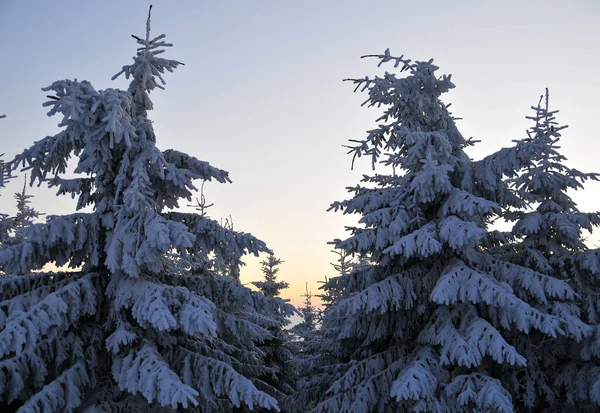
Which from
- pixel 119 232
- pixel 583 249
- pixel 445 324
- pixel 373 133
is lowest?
pixel 445 324

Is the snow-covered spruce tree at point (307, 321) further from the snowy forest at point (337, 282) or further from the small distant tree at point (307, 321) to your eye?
the snowy forest at point (337, 282)

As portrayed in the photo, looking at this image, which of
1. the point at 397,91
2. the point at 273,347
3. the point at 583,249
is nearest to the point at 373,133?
the point at 397,91

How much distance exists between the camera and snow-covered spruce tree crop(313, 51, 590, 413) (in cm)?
855

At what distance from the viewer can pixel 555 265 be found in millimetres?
12180

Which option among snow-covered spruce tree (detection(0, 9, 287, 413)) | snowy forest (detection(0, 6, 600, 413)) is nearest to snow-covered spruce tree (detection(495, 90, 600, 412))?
snowy forest (detection(0, 6, 600, 413))

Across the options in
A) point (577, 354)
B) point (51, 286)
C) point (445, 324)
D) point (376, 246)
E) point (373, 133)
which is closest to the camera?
point (51, 286)

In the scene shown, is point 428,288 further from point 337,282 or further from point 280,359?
point 280,359

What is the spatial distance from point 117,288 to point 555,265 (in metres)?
10.8

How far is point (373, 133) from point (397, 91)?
3.98ft

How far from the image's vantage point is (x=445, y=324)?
9.36 m

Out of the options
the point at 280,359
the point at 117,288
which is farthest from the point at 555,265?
the point at 280,359

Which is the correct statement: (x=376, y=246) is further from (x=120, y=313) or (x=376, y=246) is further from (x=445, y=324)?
(x=120, y=313)

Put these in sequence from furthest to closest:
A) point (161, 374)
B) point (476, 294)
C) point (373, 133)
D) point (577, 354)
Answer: point (373, 133)
point (577, 354)
point (476, 294)
point (161, 374)

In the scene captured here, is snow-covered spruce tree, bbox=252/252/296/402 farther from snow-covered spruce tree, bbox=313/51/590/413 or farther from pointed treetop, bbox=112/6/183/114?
pointed treetop, bbox=112/6/183/114
